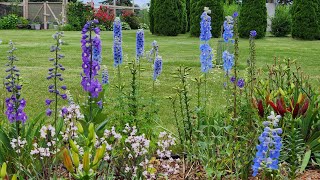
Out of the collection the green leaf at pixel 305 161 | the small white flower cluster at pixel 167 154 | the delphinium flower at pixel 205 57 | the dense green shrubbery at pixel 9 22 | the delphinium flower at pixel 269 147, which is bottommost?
the green leaf at pixel 305 161

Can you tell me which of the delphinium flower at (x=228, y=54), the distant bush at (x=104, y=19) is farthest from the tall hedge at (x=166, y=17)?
the delphinium flower at (x=228, y=54)

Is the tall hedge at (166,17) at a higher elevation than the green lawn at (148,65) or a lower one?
higher

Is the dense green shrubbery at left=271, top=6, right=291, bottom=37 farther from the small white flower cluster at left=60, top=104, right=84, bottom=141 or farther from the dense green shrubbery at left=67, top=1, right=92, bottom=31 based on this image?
the small white flower cluster at left=60, top=104, right=84, bottom=141

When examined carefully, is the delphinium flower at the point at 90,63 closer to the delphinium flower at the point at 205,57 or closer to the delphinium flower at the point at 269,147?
the delphinium flower at the point at 205,57

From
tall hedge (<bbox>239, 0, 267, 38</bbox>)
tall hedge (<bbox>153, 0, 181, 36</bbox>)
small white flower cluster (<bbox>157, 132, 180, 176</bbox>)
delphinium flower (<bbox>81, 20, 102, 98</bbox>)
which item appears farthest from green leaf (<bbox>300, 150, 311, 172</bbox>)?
tall hedge (<bbox>153, 0, 181, 36</bbox>)

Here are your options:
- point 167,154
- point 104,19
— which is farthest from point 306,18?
point 167,154

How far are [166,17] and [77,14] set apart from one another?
6704mm

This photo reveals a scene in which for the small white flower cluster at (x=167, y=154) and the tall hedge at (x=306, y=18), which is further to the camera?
the tall hedge at (x=306, y=18)

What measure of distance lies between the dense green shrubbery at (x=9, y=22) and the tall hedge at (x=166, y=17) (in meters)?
8.43

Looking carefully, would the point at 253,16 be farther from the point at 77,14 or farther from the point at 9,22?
the point at 9,22

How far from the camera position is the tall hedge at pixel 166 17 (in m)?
18.5

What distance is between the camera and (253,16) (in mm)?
17438

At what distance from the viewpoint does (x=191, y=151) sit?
3529 millimetres

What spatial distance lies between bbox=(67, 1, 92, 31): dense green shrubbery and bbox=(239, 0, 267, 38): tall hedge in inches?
334
